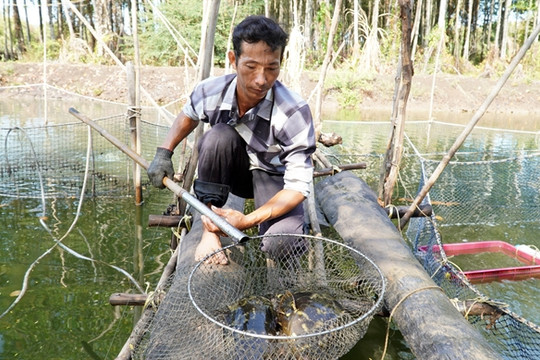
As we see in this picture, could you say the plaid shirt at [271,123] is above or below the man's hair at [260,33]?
below

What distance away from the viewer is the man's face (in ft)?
6.39

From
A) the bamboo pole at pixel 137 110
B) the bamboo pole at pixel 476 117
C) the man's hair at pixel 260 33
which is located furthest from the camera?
the bamboo pole at pixel 137 110

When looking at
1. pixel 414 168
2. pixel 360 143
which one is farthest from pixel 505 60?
pixel 414 168

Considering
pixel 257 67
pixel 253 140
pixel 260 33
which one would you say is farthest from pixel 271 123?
pixel 260 33

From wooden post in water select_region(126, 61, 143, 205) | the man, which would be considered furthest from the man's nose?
wooden post in water select_region(126, 61, 143, 205)

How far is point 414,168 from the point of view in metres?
6.63

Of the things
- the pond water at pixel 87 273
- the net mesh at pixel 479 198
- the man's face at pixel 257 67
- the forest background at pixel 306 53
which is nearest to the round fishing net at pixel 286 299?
the pond water at pixel 87 273

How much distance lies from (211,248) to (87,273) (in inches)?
62.5

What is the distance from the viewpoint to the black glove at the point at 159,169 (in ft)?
7.50

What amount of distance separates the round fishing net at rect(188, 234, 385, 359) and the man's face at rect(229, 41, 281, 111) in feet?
2.37

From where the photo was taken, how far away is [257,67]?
1985 mm

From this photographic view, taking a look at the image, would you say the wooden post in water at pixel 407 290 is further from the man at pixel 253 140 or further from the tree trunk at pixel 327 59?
the tree trunk at pixel 327 59

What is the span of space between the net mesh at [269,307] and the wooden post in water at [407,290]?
6.1 inches

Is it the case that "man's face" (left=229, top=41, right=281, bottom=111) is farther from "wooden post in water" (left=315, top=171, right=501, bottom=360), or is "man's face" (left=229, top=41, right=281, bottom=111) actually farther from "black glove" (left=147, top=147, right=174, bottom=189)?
"wooden post in water" (left=315, top=171, right=501, bottom=360)
